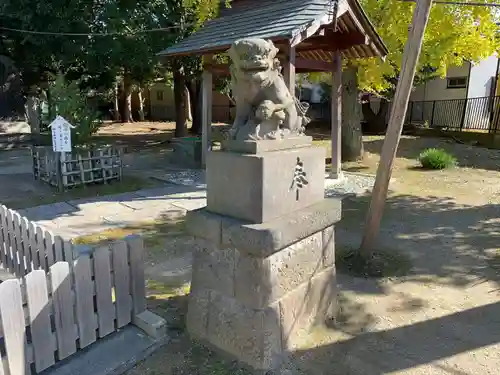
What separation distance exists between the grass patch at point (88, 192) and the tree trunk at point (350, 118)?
6.34m

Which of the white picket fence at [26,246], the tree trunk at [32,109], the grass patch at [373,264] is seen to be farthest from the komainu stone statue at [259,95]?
the tree trunk at [32,109]

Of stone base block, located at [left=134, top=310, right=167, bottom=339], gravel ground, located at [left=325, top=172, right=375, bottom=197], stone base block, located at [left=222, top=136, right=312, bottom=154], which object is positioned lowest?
stone base block, located at [left=134, top=310, right=167, bottom=339]

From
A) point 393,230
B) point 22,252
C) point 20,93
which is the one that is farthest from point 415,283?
point 20,93

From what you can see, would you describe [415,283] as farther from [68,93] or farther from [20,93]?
[20,93]

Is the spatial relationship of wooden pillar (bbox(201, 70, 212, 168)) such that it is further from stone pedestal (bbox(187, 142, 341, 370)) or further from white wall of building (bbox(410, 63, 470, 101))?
white wall of building (bbox(410, 63, 470, 101))

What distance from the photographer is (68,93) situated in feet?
31.0

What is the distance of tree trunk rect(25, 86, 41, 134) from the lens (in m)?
17.8

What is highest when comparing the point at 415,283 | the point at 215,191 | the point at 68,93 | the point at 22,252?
the point at 68,93

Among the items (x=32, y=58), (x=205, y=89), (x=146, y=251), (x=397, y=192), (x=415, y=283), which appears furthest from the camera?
(x=32, y=58)

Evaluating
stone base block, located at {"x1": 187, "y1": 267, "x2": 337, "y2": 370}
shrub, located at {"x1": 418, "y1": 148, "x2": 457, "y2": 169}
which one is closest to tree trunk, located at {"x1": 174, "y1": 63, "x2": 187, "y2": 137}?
shrub, located at {"x1": 418, "y1": 148, "x2": 457, "y2": 169}

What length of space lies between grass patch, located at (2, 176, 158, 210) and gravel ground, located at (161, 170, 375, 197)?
0.71 meters

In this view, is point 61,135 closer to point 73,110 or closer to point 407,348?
point 73,110

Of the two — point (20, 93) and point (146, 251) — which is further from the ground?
point (20, 93)

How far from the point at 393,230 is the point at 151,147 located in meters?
12.8
